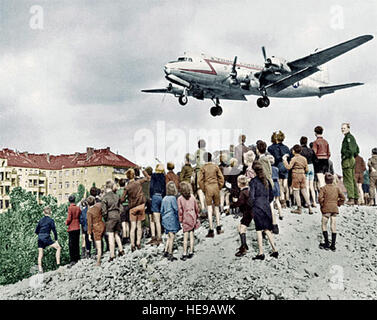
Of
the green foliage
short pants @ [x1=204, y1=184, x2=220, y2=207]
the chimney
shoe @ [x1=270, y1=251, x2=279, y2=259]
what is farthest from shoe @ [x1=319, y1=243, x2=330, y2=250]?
the chimney

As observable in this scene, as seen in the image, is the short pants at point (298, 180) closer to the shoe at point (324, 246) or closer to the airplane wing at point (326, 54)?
the shoe at point (324, 246)

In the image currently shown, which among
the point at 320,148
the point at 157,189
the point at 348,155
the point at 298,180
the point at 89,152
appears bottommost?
the point at 157,189

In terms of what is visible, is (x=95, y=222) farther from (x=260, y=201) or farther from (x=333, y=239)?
→ (x=333, y=239)

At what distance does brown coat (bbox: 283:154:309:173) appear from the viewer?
34.7 feet

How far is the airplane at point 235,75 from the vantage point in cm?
2050

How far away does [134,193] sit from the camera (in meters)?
10.6

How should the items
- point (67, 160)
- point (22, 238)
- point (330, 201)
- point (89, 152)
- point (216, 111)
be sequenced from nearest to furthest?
point (330, 201)
point (216, 111)
point (22, 238)
point (89, 152)
point (67, 160)

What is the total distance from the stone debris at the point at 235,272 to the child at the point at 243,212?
0.24 meters

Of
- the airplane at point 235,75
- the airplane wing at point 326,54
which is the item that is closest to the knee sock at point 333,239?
the airplane wing at point 326,54

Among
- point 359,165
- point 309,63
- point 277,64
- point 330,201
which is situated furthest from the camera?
point 277,64

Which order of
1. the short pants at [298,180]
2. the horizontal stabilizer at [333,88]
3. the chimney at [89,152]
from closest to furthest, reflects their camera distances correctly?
the short pants at [298,180] < the horizontal stabilizer at [333,88] < the chimney at [89,152]

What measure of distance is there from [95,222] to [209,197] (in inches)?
123

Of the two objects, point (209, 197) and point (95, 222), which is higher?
point (209, 197)

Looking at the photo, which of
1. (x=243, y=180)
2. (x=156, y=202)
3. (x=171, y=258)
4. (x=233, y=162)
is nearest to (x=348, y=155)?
(x=233, y=162)
